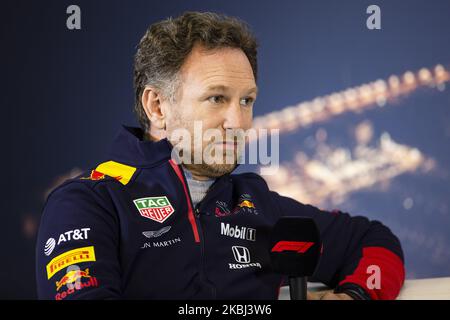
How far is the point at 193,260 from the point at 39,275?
0.28m

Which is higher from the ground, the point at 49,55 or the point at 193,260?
the point at 49,55

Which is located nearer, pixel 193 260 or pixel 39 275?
pixel 39 275

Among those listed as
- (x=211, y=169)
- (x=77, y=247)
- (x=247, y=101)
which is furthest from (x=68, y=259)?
(x=247, y=101)

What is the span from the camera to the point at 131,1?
8.29 feet

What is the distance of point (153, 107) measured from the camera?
149 centimetres

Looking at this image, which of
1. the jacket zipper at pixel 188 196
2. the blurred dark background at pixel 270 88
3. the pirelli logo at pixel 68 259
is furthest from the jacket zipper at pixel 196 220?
the blurred dark background at pixel 270 88

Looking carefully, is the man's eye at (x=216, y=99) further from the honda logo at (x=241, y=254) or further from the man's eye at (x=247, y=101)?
the honda logo at (x=241, y=254)

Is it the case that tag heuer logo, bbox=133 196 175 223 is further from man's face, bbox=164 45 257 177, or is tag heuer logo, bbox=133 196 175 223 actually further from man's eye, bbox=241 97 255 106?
man's eye, bbox=241 97 255 106

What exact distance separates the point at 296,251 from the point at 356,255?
50 centimetres

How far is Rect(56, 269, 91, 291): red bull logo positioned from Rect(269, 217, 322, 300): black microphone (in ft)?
1.01

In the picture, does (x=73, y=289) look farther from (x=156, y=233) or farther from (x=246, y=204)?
(x=246, y=204)

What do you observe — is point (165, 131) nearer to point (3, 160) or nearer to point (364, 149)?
point (3, 160)

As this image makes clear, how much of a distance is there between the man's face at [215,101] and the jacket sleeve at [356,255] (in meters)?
0.24
